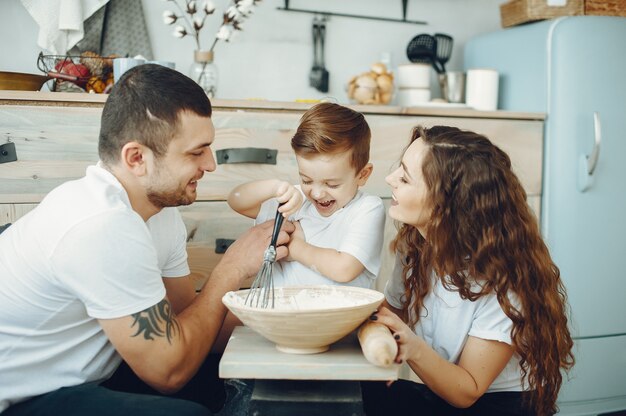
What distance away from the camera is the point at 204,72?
2188 mm

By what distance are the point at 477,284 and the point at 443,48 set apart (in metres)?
1.55

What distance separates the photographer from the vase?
7.17 ft

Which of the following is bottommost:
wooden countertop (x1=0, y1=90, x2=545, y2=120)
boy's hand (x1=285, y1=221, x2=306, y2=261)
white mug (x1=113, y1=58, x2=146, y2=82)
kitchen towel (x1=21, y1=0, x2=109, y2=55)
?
boy's hand (x1=285, y1=221, x2=306, y2=261)

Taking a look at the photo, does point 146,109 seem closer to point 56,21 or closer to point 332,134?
point 332,134

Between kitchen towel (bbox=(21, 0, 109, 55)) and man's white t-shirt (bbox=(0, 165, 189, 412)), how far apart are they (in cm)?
111

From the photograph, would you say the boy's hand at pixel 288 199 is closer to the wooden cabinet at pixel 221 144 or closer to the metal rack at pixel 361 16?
the wooden cabinet at pixel 221 144

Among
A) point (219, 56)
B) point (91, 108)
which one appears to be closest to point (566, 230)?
point (219, 56)

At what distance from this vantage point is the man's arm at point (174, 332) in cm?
109

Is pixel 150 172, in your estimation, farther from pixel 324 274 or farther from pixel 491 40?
pixel 491 40

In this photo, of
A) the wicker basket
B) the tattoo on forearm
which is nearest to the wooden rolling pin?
the tattoo on forearm

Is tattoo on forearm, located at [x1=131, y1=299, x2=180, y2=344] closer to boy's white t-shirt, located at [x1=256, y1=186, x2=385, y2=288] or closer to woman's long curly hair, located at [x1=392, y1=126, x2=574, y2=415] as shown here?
boy's white t-shirt, located at [x1=256, y1=186, x2=385, y2=288]

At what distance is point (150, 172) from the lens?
1261 millimetres

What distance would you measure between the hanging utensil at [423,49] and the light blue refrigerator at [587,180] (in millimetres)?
376

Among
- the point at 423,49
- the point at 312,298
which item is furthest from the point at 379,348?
the point at 423,49
